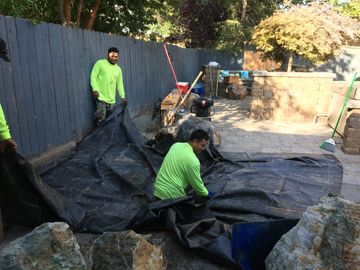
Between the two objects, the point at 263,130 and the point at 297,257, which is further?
the point at 263,130

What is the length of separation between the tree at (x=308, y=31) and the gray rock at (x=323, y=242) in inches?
302

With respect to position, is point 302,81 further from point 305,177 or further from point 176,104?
point 305,177

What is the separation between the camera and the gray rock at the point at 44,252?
186 centimetres

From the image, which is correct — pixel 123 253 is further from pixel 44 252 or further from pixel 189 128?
pixel 189 128

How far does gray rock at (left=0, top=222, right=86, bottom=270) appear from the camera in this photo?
1.86 m

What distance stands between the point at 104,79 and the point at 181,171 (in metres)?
3.57

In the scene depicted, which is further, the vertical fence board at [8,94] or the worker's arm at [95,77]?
the worker's arm at [95,77]

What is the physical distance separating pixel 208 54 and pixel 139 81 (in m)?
10.7

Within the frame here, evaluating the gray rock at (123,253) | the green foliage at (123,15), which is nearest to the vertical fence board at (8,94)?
the gray rock at (123,253)

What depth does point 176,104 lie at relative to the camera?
8141 millimetres

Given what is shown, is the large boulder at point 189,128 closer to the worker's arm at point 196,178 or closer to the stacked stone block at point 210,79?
the worker's arm at point 196,178


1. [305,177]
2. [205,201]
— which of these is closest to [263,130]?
[305,177]

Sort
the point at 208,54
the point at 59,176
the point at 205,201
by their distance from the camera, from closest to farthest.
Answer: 1. the point at 205,201
2. the point at 59,176
3. the point at 208,54

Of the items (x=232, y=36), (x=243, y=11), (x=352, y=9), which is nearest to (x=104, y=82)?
(x=232, y=36)
